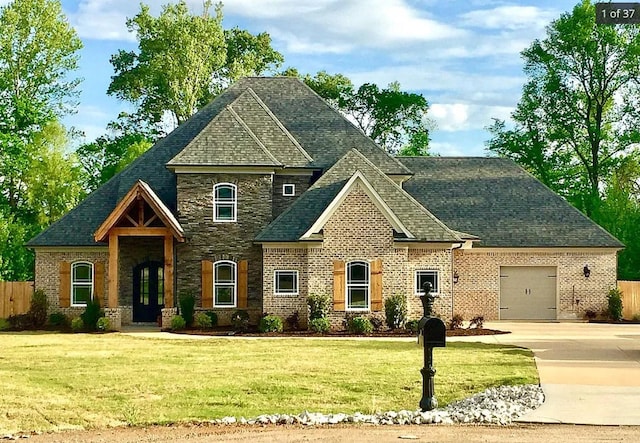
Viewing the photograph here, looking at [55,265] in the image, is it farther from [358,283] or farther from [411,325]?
[411,325]

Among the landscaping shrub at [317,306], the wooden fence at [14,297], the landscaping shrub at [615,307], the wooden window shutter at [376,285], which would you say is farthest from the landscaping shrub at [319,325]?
the wooden fence at [14,297]

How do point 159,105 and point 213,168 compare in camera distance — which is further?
point 159,105

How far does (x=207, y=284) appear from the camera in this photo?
103ft

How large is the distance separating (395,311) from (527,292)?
828 cm

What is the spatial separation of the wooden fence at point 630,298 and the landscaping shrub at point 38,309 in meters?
21.4

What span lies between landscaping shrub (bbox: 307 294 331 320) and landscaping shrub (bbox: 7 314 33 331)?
1009cm

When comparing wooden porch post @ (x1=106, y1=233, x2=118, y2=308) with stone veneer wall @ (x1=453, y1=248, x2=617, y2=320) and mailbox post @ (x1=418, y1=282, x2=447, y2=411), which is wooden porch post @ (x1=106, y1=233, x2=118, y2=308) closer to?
stone veneer wall @ (x1=453, y1=248, x2=617, y2=320)

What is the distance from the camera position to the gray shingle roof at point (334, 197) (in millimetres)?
29750

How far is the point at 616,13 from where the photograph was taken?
1152 centimetres

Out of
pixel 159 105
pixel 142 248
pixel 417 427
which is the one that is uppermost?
pixel 159 105

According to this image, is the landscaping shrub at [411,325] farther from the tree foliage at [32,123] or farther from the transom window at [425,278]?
the tree foliage at [32,123]

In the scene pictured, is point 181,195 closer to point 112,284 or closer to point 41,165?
point 112,284

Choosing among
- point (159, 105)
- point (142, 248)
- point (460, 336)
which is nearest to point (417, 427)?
point (460, 336)

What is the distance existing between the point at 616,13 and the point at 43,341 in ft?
64.2
